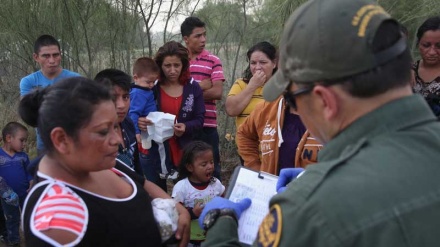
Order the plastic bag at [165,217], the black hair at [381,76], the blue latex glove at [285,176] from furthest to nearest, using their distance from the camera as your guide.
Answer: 1. the blue latex glove at [285,176]
2. the plastic bag at [165,217]
3. the black hair at [381,76]

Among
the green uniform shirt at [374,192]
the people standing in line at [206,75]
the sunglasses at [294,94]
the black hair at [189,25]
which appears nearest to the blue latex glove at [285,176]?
the sunglasses at [294,94]

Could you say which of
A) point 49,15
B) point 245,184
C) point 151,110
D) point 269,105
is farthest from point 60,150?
point 49,15

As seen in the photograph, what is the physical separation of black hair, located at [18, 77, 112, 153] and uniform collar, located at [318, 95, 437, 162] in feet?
3.18

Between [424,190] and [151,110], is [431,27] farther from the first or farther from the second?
[424,190]

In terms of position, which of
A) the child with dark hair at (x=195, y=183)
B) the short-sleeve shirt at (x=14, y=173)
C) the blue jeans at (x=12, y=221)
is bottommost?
the blue jeans at (x=12, y=221)

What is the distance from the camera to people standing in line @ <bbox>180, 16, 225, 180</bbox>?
14.0 ft

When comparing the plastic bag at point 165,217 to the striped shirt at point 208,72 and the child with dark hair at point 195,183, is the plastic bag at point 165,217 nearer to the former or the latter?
the child with dark hair at point 195,183

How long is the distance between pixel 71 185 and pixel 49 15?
4142 millimetres

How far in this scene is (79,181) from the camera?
1636 millimetres

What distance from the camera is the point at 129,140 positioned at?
2.86 meters

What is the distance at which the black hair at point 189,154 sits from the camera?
3428 mm

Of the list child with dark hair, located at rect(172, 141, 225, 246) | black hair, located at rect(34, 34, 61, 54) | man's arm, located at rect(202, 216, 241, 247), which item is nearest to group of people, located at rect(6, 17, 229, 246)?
man's arm, located at rect(202, 216, 241, 247)

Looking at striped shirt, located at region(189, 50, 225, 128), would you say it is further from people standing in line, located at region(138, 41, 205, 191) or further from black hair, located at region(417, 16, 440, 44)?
black hair, located at region(417, 16, 440, 44)

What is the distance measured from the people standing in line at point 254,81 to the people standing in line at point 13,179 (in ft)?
7.67
